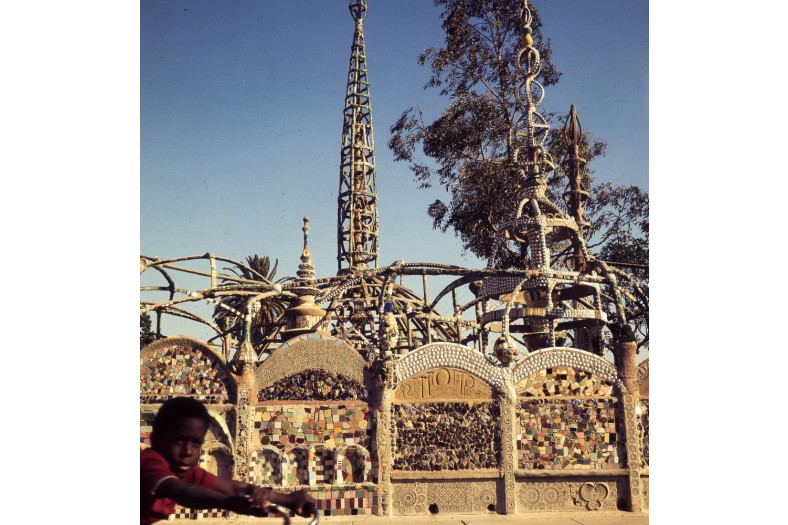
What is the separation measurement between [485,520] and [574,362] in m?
2.08

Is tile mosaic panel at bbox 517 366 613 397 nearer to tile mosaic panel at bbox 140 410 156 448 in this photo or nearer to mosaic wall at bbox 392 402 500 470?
mosaic wall at bbox 392 402 500 470

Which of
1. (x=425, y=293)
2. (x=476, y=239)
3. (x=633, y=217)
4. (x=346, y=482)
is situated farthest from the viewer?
(x=476, y=239)

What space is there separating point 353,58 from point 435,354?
23.8 ft

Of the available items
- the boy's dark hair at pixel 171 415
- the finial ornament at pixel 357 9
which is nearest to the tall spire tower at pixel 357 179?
the finial ornament at pixel 357 9

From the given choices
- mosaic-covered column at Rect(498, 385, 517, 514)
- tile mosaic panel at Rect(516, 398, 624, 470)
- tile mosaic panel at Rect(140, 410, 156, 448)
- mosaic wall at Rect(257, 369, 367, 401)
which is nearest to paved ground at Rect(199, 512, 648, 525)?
mosaic-covered column at Rect(498, 385, 517, 514)

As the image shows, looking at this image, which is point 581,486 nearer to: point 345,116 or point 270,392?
point 270,392

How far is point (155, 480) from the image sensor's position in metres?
4.30

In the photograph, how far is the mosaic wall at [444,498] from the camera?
8328 millimetres

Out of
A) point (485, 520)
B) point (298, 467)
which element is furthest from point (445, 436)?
point (298, 467)

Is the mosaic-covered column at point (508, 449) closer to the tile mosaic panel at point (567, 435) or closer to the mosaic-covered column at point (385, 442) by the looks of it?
the tile mosaic panel at point (567, 435)

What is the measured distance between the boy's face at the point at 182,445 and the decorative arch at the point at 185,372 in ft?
12.3

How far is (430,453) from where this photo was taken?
8.47m

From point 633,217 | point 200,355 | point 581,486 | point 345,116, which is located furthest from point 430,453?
point 345,116

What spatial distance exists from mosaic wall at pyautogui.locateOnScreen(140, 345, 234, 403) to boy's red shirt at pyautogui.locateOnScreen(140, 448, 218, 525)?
3860 mm
